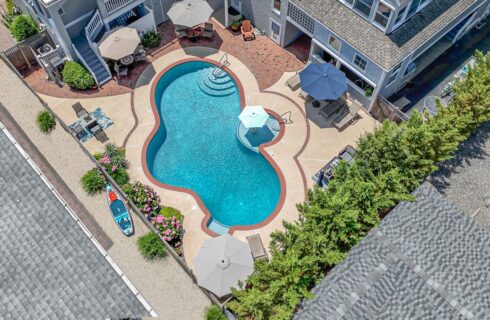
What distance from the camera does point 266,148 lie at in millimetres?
31328

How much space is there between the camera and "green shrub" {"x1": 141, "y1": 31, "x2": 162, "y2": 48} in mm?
35844

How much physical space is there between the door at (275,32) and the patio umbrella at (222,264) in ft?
58.8

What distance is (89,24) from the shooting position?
32.3 metres

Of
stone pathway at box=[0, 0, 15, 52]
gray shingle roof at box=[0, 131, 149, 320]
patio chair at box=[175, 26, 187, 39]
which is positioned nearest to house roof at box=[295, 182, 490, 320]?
gray shingle roof at box=[0, 131, 149, 320]

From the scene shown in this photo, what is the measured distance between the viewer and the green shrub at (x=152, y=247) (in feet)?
86.9

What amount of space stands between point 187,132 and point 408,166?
15.4 metres

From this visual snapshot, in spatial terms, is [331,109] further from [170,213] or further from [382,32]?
[170,213]

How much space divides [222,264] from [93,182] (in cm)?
1052

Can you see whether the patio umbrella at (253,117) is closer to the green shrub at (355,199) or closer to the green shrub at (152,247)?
the green shrub at (355,199)

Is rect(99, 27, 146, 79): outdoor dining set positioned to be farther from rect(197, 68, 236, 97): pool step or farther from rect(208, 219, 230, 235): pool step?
rect(208, 219, 230, 235): pool step

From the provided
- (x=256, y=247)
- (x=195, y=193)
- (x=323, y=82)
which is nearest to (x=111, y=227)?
(x=195, y=193)

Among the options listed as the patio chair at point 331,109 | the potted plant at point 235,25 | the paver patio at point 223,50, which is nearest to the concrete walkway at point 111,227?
the paver patio at point 223,50

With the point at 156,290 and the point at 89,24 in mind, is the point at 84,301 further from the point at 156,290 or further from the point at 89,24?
the point at 89,24

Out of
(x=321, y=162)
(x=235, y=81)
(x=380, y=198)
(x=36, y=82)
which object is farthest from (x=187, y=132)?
(x=380, y=198)
